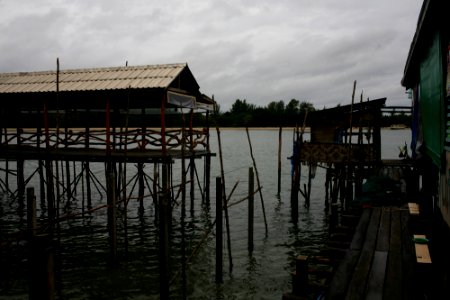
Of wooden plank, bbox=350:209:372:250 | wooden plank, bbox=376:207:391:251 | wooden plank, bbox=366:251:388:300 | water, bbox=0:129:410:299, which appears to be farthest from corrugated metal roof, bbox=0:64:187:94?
wooden plank, bbox=366:251:388:300

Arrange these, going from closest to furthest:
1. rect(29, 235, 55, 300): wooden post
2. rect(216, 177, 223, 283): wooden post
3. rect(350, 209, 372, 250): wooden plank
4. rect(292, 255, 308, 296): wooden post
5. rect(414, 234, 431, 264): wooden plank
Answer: rect(29, 235, 55, 300): wooden post → rect(414, 234, 431, 264): wooden plank → rect(292, 255, 308, 296): wooden post → rect(350, 209, 372, 250): wooden plank → rect(216, 177, 223, 283): wooden post

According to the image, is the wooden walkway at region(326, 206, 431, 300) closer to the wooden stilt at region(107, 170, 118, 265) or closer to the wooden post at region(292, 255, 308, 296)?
the wooden post at region(292, 255, 308, 296)

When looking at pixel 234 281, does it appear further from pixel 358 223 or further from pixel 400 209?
pixel 400 209

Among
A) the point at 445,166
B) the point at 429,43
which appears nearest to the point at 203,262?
the point at 445,166

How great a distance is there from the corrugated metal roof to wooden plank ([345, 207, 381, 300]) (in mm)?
8454

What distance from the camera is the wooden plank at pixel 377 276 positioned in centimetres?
589

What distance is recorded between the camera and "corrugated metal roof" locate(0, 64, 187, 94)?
15.0m

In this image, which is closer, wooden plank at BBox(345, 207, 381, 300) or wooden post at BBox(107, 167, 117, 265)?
wooden plank at BBox(345, 207, 381, 300)

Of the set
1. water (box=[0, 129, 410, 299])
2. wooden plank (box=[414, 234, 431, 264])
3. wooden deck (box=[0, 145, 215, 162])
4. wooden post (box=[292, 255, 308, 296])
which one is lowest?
water (box=[0, 129, 410, 299])

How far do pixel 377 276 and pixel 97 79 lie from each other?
13047mm

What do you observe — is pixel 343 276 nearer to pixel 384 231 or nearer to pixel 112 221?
pixel 384 231

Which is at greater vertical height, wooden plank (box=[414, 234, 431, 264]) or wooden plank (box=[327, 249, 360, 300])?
wooden plank (box=[414, 234, 431, 264])

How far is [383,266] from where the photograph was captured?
6.94 metres

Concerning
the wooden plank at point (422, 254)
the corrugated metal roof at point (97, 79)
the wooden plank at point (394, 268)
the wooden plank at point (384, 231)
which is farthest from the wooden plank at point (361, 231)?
the corrugated metal roof at point (97, 79)
